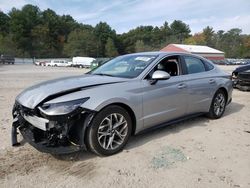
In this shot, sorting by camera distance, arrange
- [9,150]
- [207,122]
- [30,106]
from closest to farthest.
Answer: [30,106] → [9,150] → [207,122]

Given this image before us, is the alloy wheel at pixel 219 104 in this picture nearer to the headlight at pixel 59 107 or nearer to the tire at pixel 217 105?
the tire at pixel 217 105

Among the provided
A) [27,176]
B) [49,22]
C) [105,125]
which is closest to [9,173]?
[27,176]

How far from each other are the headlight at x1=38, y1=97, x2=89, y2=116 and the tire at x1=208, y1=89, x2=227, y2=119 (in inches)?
136

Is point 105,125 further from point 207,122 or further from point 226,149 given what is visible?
point 207,122

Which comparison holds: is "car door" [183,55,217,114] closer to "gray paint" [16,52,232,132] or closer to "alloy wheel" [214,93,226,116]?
"gray paint" [16,52,232,132]

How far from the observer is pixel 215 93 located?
573 cm

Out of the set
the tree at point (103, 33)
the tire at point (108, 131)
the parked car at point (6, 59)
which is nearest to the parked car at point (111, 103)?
the tire at point (108, 131)

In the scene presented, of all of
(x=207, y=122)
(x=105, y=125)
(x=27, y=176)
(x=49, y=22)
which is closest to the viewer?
(x=27, y=176)

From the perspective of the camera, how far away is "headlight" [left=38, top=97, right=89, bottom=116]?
10.8ft

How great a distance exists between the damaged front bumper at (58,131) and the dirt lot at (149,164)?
30cm

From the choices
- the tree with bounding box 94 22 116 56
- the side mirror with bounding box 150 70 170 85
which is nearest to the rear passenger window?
the side mirror with bounding box 150 70 170 85

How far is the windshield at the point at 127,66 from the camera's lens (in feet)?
14.4

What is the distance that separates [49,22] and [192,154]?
321 ft

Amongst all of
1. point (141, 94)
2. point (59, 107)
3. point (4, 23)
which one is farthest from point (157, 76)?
point (4, 23)
